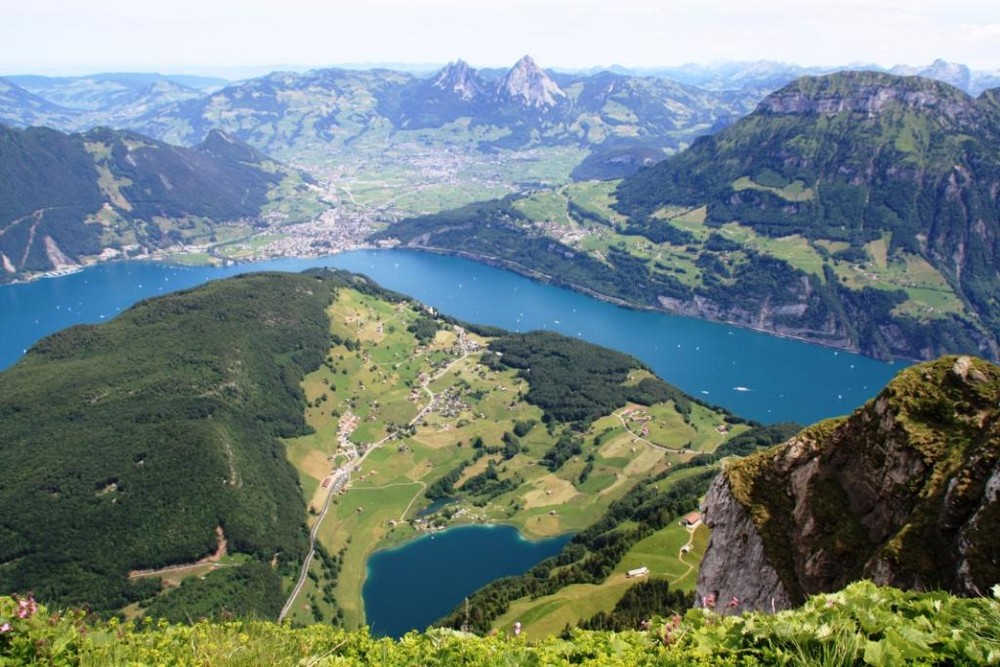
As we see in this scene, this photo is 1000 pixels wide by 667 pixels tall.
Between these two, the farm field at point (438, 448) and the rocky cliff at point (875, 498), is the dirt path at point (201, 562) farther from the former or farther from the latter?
the rocky cliff at point (875, 498)

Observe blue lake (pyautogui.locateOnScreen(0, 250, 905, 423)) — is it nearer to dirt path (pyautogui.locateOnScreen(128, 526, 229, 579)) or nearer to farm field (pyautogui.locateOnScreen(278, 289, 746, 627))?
farm field (pyautogui.locateOnScreen(278, 289, 746, 627))

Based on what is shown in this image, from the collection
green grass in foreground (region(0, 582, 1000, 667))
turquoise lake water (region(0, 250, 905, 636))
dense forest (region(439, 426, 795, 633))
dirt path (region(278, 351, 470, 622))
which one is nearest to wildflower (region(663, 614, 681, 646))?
green grass in foreground (region(0, 582, 1000, 667))

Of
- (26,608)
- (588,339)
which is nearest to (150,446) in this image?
(26,608)

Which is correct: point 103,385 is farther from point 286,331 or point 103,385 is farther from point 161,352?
point 286,331

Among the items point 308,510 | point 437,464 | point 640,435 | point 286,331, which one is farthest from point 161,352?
point 640,435

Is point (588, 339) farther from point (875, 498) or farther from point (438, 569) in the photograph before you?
point (875, 498)

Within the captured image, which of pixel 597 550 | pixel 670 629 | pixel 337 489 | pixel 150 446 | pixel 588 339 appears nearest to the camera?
pixel 670 629
